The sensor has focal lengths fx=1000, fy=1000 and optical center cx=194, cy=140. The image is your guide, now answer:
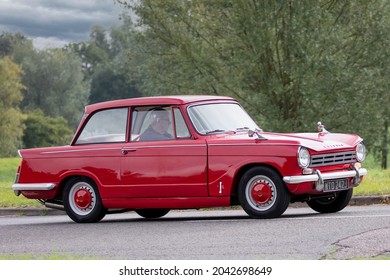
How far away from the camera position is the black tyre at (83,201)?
1380 cm

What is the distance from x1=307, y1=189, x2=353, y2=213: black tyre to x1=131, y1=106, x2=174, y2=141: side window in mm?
2284

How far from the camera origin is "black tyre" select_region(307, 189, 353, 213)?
537 inches

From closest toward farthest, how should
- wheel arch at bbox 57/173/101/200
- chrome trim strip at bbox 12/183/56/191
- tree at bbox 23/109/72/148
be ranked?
wheel arch at bbox 57/173/101/200
chrome trim strip at bbox 12/183/56/191
tree at bbox 23/109/72/148

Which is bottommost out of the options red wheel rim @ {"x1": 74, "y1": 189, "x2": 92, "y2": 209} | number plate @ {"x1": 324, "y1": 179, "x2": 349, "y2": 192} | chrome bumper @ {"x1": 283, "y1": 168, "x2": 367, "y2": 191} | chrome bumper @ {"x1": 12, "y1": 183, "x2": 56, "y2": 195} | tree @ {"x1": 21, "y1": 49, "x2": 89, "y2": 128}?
red wheel rim @ {"x1": 74, "y1": 189, "x2": 92, "y2": 209}

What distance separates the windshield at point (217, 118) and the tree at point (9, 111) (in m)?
78.0

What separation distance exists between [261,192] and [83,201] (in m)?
2.77

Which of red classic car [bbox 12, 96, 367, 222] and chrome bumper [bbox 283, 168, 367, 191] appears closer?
chrome bumper [bbox 283, 168, 367, 191]

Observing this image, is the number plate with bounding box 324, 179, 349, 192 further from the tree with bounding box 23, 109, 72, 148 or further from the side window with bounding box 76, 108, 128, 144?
the tree with bounding box 23, 109, 72, 148

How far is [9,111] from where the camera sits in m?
91.7

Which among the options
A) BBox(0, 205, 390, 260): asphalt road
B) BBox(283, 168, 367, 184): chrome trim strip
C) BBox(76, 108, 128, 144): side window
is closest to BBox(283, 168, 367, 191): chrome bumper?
BBox(283, 168, 367, 184): chrome trim strip

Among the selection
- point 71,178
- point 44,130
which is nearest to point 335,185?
point 71,178

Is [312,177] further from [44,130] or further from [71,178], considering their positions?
[44,130]

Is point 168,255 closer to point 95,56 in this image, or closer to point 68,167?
point 68,167

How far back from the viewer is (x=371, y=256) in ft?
29.7
